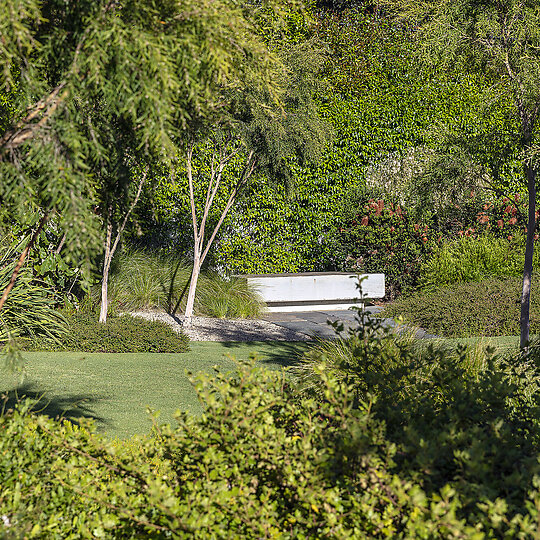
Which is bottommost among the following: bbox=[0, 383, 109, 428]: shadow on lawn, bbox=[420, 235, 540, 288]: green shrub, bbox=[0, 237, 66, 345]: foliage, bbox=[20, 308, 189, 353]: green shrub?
bbox=[0, 383, 109, 428]: shadow on lawn

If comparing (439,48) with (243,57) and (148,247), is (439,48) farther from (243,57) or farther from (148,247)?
(148,247)

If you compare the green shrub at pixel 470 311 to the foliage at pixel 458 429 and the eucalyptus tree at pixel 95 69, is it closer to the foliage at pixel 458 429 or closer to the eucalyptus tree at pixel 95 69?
the foliage at pixel 458 429

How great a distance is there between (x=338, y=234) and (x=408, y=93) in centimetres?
366

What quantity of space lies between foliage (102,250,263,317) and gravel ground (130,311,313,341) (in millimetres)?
292

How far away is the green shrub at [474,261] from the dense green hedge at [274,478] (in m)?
8.21

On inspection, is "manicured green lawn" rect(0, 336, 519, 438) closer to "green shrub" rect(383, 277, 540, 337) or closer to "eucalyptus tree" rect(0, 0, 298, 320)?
"green shrub" rect(383, 277, 540, 337)

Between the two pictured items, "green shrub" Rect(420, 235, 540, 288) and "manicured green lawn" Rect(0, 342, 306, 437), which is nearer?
"manicured green lawn" Rect(0, 342, 306, 437)

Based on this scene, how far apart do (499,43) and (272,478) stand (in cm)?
517

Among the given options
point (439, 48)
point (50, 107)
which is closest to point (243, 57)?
point (50, 107)

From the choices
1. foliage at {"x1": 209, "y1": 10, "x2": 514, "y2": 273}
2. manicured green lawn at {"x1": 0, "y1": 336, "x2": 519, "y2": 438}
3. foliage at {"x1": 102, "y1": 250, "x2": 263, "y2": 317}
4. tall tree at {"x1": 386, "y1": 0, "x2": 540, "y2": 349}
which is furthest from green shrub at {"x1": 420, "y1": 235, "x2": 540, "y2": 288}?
tall tree at {"x1": 386, "y1": 0, "x2": 540, "y2": 349}

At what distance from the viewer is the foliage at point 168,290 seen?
9.94 metres

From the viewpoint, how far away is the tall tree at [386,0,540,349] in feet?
18.6

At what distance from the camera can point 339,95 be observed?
512 inches

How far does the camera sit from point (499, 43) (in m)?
5.99
